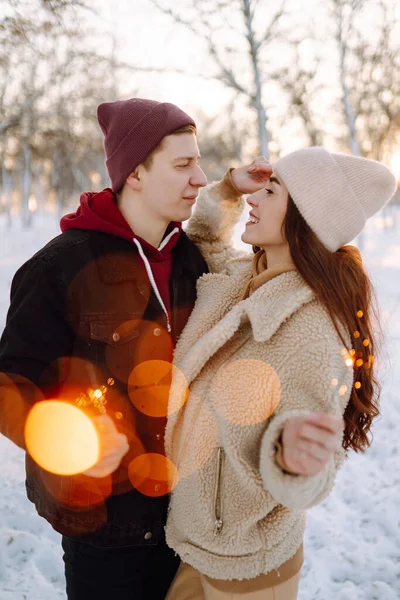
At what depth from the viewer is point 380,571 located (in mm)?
2918

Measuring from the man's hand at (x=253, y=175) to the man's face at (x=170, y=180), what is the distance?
0.97 ft

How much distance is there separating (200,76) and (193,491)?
815 centimetres

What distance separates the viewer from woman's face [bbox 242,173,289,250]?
1.73 meters

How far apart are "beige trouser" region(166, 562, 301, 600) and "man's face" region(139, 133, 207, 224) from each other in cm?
134

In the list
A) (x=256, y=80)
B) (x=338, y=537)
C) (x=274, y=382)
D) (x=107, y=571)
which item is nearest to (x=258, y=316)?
(x=274, y=382)

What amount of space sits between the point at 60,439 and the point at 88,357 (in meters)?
0.29

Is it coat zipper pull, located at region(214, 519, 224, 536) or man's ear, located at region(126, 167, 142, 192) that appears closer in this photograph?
coat zipper pull, located at region(214, 519, 224, 536)

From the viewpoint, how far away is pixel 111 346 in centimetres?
170

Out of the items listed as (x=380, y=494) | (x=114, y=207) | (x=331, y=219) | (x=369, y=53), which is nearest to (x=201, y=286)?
(x=114, y=207)

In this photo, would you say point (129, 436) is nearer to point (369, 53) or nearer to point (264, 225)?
point (264, 225)

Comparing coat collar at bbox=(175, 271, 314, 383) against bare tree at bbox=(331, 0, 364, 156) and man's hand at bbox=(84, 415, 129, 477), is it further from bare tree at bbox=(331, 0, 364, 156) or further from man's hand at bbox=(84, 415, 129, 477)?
bare tree at bbox=(331, 0, 364, 156)

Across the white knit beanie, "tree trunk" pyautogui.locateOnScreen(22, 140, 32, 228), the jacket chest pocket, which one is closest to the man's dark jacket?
the jacket chest pocket

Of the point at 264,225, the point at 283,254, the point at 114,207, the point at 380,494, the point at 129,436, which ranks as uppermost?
the point at 114,207

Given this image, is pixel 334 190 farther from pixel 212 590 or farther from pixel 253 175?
pixel 212 590
